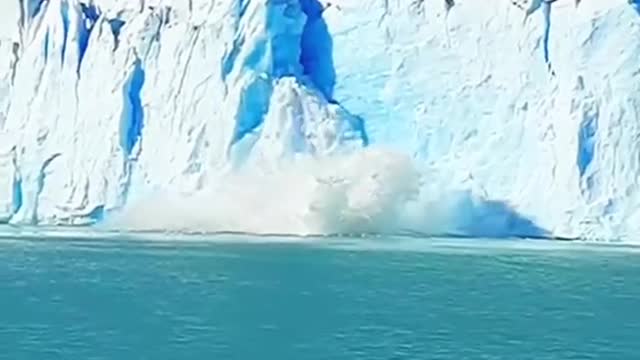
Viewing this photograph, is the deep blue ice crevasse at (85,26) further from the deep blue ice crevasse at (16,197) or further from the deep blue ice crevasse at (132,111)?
the deep blue ice crevasse at (16,197)

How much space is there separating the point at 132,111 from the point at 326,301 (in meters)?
8.98

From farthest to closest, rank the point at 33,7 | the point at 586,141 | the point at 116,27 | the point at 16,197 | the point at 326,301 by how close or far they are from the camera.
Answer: the point at 33,7, the point at 116,27, the point at 16,197, the point at 586,141, the point at 326,301

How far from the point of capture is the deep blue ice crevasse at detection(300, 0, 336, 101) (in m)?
21.0

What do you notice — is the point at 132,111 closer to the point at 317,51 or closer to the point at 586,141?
the point at 317,51

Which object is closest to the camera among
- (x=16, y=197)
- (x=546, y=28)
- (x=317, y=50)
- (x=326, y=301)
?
(x=326, y=301)

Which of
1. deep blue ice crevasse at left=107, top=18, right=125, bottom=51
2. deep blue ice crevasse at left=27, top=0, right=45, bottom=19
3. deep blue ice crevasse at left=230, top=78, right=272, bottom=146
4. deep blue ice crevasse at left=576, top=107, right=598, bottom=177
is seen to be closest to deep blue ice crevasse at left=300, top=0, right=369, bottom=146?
deep blue ice crevasse at left=230, top=78, right=272, bottom=146

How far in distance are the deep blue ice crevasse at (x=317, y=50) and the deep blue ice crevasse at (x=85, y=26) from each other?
3.83 metres

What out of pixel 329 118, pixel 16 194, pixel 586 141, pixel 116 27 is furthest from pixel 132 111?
pixel 586 141

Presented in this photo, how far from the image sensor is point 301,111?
20531 mm

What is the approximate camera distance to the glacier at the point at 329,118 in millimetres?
18891

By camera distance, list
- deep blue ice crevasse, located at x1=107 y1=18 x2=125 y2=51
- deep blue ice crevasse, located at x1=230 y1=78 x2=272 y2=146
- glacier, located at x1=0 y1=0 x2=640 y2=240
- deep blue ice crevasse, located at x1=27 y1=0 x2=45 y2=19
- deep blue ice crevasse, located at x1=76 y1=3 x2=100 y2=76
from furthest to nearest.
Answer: deep blue ice crevasse, located at x1=27 y1=0 x2=45 y2=19
deep blue ice crevasse, located at x1=76 y1=3 x2=100 y2=76
deep blue ice crevasse, located at x1=107 y1=18 x2=125 y2=51
deep blue ice crevasse, located at x1=230 y1=78 x2=272 y2=146
glacier, located at x1=0 y1=0 x2=640 y2=240

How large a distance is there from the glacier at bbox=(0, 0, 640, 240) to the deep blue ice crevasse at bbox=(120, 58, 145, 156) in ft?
0.08

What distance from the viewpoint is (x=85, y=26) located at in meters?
22.2

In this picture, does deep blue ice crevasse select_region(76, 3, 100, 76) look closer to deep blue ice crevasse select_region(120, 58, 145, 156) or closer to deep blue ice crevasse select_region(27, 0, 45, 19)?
deep blue ice crevasse select_region(27, 0, 45, 19)
